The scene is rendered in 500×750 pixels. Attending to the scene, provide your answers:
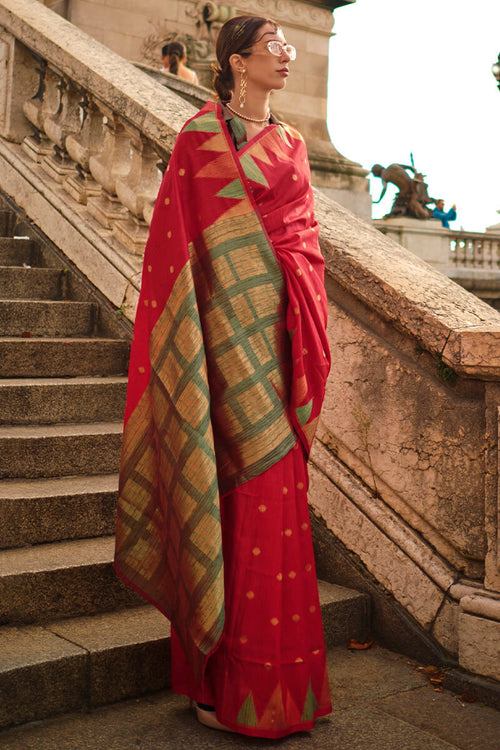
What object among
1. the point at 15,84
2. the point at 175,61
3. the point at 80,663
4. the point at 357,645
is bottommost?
the point at 357,645

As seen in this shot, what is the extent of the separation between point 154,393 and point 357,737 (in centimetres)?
118

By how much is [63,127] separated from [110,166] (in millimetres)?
711

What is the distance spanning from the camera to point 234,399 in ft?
8.15

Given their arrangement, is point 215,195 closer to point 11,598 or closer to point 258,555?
point 258,555

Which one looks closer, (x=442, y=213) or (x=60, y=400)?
(x=60, y=400)

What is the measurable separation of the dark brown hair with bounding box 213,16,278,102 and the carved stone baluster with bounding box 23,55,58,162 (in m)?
2.84

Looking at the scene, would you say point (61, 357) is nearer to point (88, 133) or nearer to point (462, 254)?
point (88, 133)

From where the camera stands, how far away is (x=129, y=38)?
41.7ft

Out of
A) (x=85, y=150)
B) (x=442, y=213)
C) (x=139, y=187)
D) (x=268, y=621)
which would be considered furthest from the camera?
(x=442, y=213)

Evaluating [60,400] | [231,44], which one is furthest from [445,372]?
[60,400]

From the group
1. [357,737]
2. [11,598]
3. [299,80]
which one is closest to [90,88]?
[11,598]

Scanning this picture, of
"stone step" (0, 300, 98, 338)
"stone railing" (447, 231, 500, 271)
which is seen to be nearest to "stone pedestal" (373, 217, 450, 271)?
"stone railing" (447, 231, 500, 271)

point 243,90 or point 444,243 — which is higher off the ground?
point 243,90

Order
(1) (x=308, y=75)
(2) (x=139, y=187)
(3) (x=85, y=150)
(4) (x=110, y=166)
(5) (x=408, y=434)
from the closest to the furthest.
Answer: (5) (x=408, y=434) → (2) (x=139, y=187) → (4) (x=110, y=166) → (3) (x=85, y=150) → (1) (x=308, y=75)
